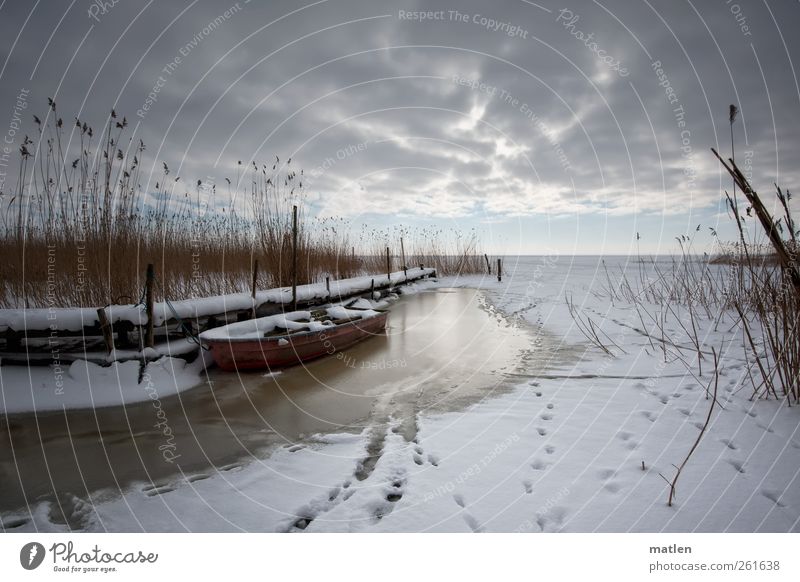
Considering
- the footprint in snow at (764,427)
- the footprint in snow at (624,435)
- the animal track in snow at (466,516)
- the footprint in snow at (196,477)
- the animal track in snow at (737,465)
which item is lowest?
the footprint in snow at (196,477)

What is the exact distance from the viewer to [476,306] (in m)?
10.1

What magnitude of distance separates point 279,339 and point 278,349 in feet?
0.55

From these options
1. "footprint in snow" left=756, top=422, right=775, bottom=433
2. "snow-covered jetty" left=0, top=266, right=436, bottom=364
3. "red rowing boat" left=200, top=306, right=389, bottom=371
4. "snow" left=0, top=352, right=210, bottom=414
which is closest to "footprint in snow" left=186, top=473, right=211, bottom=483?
"snow" left=0, top=352, right=210, bottom=414

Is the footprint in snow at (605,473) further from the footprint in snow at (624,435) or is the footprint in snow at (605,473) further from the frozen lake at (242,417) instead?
the frozen lake at (242,417)

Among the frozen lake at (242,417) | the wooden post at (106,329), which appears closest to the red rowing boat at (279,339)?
the frozen lake at (242,417)

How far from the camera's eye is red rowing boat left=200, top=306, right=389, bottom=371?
4473 mm

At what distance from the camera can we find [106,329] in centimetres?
407

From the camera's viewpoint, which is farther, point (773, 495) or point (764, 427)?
point (764, 427)

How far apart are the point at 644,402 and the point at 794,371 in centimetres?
99

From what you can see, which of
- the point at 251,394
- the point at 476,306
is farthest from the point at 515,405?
the point at 476,306

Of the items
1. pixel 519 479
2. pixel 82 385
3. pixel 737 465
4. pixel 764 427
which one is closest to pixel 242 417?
pixel 82 385

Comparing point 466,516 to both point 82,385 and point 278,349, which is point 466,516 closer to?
point 278,349

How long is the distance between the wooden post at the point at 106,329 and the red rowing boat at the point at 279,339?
0.94m

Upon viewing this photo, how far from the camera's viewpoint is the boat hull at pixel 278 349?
4473 millimetres
